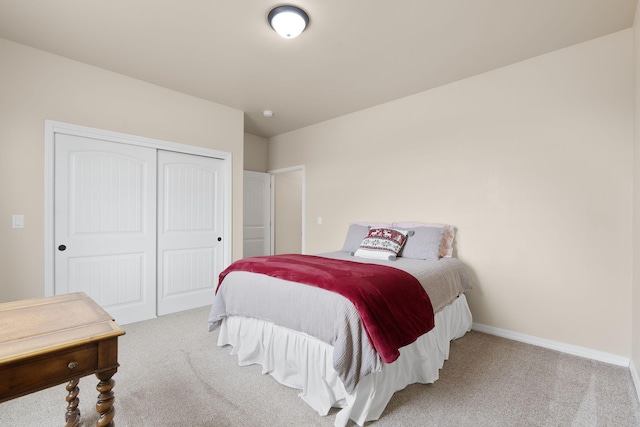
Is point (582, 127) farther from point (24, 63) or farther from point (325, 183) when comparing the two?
point (24, 63)

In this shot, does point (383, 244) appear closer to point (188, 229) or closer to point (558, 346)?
point (558, 346)

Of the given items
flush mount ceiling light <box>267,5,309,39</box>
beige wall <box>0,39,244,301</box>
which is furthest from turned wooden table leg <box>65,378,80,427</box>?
flush mount ceiling light <box>267,5,309,39</box>

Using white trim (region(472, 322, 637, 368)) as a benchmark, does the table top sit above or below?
above

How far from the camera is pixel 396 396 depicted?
1885 mm

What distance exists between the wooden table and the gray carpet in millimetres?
810

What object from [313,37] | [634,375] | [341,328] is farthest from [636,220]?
[313,37]

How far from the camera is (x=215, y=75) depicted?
3.11 metres

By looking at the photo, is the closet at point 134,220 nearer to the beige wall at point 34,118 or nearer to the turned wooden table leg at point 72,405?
the beige wall at point 34,118

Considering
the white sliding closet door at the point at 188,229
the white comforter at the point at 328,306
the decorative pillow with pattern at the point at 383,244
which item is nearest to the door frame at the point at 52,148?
the white sliding closet door at the point at 188,229

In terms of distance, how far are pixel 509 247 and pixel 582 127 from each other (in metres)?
1.15

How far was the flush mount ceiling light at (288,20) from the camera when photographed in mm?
2098

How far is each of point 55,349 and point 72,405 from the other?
3.20 ft

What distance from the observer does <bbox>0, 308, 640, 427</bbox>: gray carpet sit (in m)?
1.67

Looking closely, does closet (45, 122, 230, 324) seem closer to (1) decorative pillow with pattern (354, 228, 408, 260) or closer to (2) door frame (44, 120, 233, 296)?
(2) door frame (44, 120, 233, 296)
